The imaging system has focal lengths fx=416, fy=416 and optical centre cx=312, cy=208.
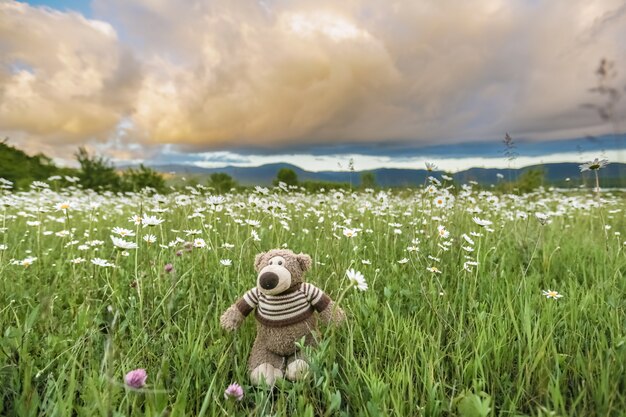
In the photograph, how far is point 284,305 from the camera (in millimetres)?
2021

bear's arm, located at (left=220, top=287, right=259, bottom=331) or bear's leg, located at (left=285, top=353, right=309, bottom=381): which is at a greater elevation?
bear's arm, located at (left=220, top=287, right=259, bottom=331)

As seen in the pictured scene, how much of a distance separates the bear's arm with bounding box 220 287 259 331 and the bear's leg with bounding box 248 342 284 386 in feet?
0.50

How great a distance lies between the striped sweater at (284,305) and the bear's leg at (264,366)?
13 cm

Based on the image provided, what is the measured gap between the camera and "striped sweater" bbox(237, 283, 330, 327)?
2018 mm

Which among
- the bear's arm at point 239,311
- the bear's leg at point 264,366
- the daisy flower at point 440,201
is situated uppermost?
the daisy flower at point 440,201

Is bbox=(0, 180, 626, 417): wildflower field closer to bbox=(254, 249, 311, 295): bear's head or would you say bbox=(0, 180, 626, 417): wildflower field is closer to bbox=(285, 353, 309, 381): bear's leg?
bbox=(285, 353, 309, 381): bear's leg

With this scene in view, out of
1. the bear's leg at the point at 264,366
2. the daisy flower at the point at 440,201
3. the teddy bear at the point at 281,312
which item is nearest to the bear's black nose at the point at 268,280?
the teddy bear at the point at 281,312

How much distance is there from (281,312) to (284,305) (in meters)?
0.04

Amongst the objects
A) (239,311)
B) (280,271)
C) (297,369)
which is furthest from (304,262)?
(297,369)

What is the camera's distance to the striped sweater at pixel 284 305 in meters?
2.02

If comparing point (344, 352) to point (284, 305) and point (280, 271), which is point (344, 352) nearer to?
point (284, 305)

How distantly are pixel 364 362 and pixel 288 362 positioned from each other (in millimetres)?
442

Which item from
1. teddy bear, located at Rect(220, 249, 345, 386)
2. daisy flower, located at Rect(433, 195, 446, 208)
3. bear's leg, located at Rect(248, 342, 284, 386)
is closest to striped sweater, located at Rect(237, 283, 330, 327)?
teddy bear, located at Rect(220, 249, 345, 386)

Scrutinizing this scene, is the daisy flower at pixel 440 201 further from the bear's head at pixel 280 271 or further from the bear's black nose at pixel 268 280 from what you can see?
the bear's black nose at pixel 268 280
